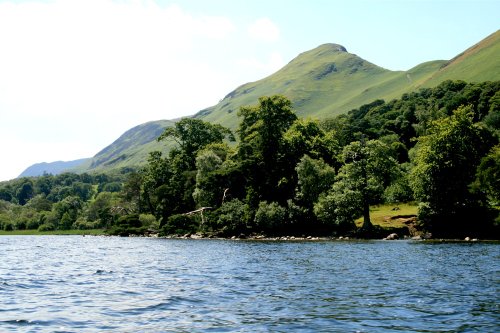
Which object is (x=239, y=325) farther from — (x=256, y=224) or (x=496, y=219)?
(x=256, y=224)

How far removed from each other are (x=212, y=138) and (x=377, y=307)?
118051 mm

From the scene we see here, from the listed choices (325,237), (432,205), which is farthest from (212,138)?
(432,205)

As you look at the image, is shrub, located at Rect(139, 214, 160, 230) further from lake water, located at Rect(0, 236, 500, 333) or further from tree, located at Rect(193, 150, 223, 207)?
Answer: lake water, located at Rect(0, 236, 500, 333)

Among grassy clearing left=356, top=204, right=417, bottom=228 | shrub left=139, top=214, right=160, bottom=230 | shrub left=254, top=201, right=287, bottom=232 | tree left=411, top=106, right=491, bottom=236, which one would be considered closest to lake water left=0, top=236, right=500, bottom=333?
tree left=411, top=106, right=491, bottom=236

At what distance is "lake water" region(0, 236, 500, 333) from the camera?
709 inches

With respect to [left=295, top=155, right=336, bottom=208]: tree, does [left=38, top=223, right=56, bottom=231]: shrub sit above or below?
below

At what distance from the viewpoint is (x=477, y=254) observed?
4625cm

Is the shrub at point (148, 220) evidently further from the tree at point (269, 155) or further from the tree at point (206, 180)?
the tree at point (269, 155)

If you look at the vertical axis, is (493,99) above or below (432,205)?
above

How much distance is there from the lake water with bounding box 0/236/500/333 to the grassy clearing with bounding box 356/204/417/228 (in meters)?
42.7

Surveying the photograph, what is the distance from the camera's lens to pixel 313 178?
298 ft

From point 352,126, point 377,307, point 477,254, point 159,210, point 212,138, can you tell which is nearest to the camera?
Answer: point 377,307

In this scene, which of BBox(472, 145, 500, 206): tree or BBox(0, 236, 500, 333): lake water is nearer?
BBox(0, 236, 500, 333): lake water

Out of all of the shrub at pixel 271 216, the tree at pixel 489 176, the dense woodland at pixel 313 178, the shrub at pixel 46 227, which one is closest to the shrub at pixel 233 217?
the dense woodland at pixel 313 178
